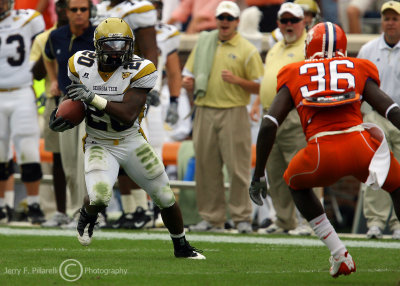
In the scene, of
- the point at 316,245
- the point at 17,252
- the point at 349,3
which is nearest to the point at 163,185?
the point at 17,252

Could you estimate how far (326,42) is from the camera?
5.59m

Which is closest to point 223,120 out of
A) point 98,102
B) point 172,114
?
point 172,114

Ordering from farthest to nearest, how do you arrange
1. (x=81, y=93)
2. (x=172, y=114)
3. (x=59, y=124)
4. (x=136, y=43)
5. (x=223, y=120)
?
(x=172, y=114), (x=223, y=120), (x=136, y=43), (x=59, y=124), (x=81, y=93)

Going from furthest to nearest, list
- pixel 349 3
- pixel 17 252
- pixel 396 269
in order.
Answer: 1. pixel 349 3
2. pixel 17 252
3. pixel 396 269

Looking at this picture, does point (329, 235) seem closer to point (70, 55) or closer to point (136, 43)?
point (136, 43)

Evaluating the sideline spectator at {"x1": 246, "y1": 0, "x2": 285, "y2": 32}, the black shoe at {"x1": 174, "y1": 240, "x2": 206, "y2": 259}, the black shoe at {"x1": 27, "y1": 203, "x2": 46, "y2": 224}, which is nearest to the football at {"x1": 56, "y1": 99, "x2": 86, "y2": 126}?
the black shoe at {"x1": 174, "y1": 240, "x2": 206, "y2": 259}

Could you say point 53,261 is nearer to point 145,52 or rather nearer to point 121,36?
point 121,36

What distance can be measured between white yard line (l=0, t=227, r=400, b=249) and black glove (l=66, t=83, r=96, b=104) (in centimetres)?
214

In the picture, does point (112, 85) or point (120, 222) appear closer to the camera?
point (112, 85)

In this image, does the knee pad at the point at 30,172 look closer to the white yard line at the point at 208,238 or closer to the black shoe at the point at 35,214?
the black shoe at the point at 35,214

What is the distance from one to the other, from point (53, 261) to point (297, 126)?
10.0 feet

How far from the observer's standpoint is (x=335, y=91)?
17.6 ft

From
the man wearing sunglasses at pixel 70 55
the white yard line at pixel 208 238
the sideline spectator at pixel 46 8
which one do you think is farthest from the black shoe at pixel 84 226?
the sideline spectator at pixel 46 8

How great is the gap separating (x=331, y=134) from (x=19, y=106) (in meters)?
4.63
